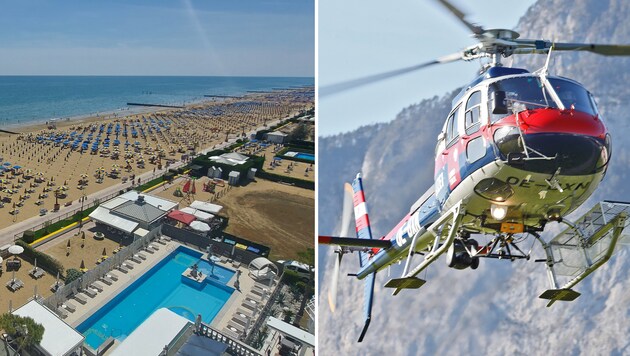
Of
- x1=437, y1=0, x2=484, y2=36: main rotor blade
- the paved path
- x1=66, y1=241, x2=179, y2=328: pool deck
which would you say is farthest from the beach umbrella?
x1=437, y1=0, x2=484, y2=36: main rotor blade

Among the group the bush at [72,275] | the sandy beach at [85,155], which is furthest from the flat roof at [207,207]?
the bush at [72,275]

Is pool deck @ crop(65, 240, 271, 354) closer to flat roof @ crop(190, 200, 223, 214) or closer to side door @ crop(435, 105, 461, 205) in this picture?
flat roof @ crop(190, 200, 223, 214)

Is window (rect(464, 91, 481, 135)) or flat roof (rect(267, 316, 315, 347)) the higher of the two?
window (rect(464, 91, 481, 135))

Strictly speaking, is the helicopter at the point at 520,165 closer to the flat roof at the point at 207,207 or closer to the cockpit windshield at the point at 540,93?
the cockpit windshield at the point at 540,93

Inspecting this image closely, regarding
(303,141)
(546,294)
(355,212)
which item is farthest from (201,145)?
(546,294)

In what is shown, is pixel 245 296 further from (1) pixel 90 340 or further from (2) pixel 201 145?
(2) pixel 201 145

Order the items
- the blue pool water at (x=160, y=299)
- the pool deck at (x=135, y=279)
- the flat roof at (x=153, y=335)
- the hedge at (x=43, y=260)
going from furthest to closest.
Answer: the hedge at (x=43, y=260)
the pool deck at (x=135, y=279)
the blue pool water at (x=160, y=299)
the flat roof at (x=153, y=335)
